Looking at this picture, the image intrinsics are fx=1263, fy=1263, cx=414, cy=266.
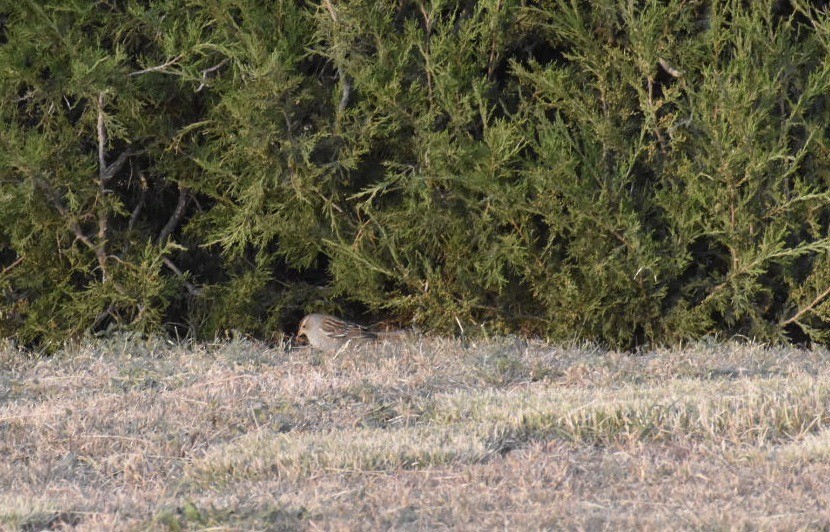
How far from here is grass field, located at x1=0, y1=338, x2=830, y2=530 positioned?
509 cm

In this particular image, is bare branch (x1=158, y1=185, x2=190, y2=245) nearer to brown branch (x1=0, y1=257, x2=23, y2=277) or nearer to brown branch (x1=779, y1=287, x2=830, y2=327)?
brown branch (x1=0, y1=257, x2=23, y2=277)

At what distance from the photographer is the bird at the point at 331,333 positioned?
30.4 feet

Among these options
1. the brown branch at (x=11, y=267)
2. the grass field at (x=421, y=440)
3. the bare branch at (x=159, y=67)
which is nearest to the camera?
the grass field at (x=421, y=440)

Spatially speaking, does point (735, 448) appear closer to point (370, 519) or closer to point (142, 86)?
point (370, 519)

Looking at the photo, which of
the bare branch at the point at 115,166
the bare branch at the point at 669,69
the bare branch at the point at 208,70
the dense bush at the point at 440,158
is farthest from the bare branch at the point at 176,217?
the bare branch at the point at 669,69

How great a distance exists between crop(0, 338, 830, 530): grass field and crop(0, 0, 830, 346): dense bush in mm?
831

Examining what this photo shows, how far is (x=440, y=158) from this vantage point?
9.29 meters

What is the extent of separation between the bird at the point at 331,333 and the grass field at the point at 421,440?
0.44m

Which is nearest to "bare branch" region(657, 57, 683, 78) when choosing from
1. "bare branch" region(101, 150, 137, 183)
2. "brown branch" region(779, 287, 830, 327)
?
"brown branch" region(779, 287, 830, 327)

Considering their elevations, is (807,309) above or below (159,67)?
below

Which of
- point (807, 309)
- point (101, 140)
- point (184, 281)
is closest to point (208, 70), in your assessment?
point (101, 140)

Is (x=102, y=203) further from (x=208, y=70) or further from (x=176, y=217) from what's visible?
(x=208, y=70)

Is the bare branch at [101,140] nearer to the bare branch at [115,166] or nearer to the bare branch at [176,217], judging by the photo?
the bare branch at [115,166]

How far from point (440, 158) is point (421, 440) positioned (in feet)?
11.6
